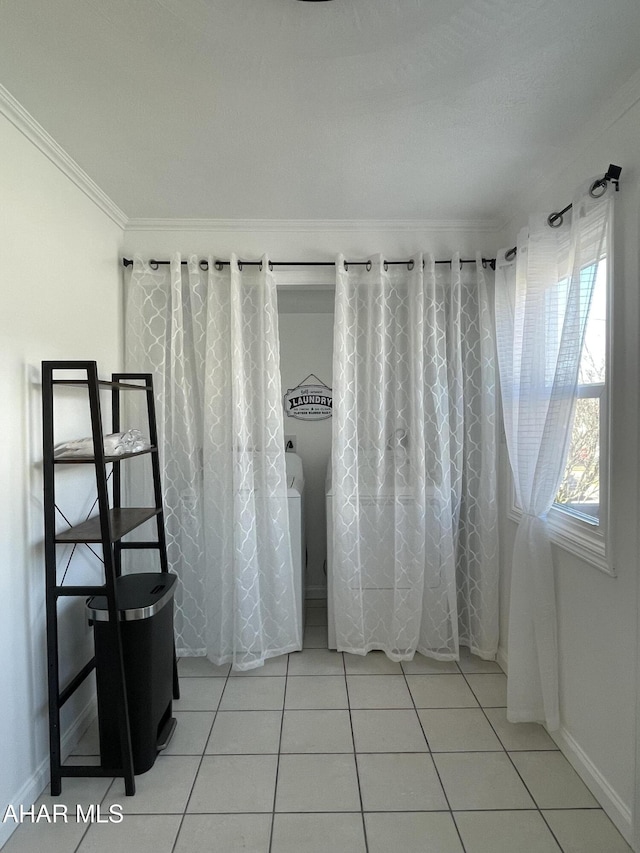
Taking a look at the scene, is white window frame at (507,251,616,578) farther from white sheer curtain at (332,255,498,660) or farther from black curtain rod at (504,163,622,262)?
white sheer curtain at (332,255,498,660)

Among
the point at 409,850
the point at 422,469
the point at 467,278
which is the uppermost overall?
the point at 467,278

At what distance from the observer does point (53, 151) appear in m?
1.87

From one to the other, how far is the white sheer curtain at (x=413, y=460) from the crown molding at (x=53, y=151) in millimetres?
1245

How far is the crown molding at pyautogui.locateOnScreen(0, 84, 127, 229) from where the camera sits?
5.27ft

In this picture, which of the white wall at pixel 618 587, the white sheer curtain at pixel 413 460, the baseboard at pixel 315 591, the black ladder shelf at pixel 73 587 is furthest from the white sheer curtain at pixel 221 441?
the white wall at pixel 618 587

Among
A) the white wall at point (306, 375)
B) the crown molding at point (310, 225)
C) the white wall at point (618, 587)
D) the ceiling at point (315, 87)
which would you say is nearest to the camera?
the ceiling at point (315, 87)

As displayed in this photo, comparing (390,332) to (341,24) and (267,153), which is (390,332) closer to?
(267,153)

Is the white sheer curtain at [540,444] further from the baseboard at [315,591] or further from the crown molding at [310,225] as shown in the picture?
the baseboard at [315,591]

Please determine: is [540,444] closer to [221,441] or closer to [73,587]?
[221,441]

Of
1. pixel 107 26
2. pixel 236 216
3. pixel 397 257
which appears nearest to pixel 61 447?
pixel 107 26

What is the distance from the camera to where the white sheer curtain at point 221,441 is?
2533mm

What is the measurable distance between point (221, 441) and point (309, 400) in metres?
1.20

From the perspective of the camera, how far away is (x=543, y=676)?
1949 millimetres

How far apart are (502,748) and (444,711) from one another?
11.8 inches
